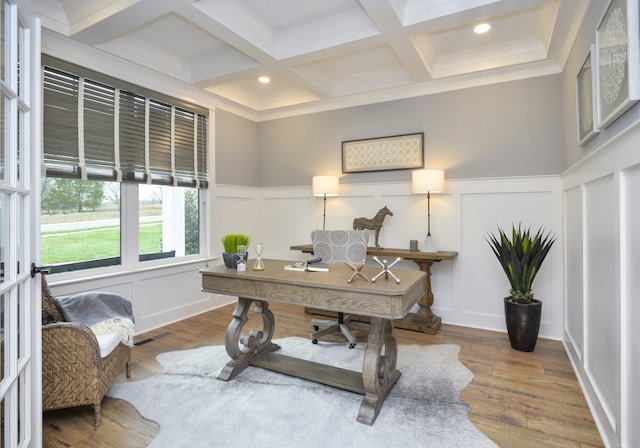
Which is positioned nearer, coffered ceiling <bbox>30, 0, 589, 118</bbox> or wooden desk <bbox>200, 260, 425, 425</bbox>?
wooden desk <bbox>200, 260, 425, 425</bbox>

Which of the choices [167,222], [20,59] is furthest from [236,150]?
[20,59]

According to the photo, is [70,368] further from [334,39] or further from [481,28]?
[481,28]

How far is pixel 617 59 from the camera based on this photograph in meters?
1.56

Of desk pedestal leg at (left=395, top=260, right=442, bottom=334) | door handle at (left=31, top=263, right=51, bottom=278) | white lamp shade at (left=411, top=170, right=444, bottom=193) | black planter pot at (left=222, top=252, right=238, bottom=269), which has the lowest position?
desk pedestal leg at (left=395, top=260, right=442, bottom=334)

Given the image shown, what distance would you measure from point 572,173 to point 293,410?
266 cm

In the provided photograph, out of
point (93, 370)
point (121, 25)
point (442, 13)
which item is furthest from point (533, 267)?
point (121, 25)

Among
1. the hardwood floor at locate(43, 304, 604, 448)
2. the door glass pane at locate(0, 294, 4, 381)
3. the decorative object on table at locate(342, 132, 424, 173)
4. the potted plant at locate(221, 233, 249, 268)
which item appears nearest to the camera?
the door glass pane at locate(0, 294, 4, 381)

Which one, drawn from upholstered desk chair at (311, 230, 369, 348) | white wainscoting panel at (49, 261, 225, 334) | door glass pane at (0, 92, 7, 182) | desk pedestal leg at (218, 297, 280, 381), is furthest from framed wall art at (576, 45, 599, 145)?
white wainscoting panel at (49, 261, 225, 334)

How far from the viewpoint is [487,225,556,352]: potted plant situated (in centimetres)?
287

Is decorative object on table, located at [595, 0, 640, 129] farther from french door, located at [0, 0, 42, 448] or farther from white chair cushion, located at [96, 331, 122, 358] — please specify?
white chair cushion, located at [96, 331, 122, 358]

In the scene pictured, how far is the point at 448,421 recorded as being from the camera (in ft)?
6.42

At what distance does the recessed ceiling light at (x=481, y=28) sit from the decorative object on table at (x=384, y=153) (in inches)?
42.5

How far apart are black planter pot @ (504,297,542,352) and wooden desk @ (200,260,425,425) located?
1.22 m

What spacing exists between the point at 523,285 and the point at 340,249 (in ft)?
5.17
